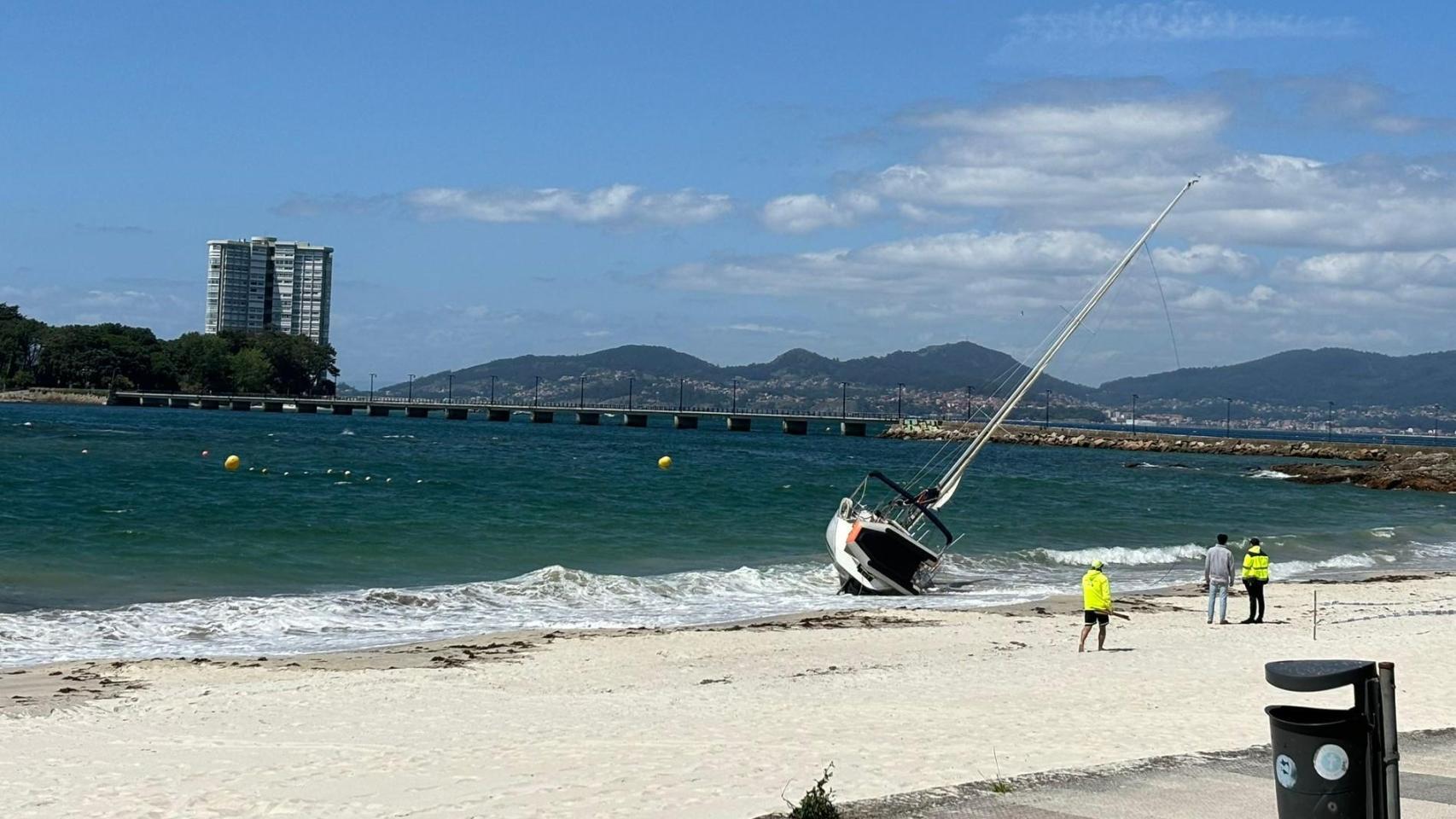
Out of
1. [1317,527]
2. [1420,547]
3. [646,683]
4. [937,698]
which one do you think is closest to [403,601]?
[646,683]

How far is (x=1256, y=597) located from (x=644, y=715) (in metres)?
13.5

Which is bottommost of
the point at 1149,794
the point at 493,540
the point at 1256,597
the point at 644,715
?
the point at 493,540

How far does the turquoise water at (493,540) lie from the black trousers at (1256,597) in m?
5.67

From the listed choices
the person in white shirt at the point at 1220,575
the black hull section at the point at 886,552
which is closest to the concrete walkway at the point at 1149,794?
the person in white shirt at the point at 1220,575

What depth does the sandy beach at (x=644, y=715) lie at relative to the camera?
35.0ft

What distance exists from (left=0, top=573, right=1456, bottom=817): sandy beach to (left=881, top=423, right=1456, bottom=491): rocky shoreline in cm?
6150

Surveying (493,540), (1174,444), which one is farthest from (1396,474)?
(493,540)

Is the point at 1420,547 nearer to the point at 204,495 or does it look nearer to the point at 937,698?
the point at 937,698

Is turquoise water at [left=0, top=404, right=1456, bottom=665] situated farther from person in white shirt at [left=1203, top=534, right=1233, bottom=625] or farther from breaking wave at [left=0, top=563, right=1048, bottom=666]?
person in white shirt at [left=1203, top=534, right=1233, bottom=625]

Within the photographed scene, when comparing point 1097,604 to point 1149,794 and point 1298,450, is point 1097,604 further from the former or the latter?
point 1298,450

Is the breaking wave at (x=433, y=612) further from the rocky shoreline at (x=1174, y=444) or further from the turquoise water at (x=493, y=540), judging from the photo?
the rocky shoreline at (x=1174, y=444)

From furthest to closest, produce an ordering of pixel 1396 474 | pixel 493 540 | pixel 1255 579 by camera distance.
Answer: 1. pixel 1396 474
2. pixel 493 540
3. pixel 1255 579

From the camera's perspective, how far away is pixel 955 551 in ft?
123

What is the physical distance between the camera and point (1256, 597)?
78.7 ft
